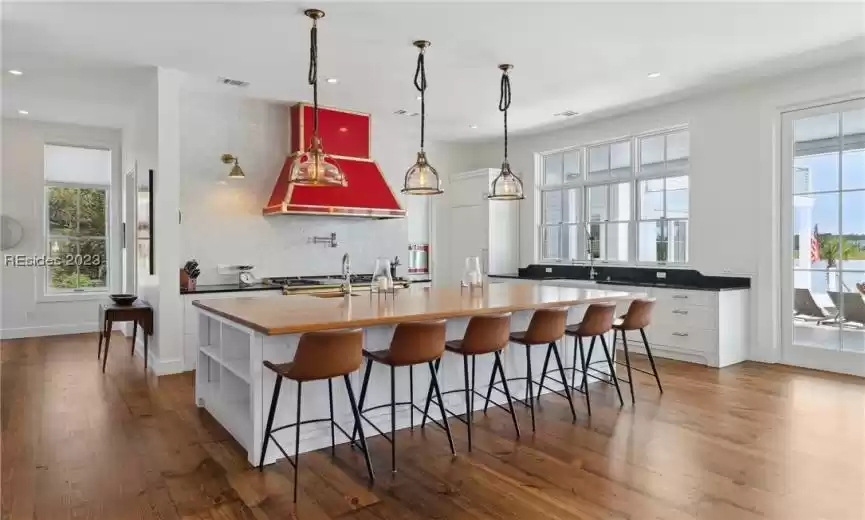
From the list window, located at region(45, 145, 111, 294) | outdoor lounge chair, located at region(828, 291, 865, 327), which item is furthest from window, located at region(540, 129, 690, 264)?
window, located at region(45, 145, 111, 294)

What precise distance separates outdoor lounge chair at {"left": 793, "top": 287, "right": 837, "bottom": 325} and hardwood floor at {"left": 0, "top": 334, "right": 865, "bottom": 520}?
3.08 ft

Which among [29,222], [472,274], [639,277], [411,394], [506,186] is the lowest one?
[411,394]

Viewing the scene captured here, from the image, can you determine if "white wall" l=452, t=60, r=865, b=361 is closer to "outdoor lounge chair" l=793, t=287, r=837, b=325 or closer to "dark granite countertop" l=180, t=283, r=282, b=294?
"outdoor lounge chair" l=793, t=287, r=837, b=325

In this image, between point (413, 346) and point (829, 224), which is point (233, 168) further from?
point (829, 224)

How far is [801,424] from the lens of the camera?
360cm

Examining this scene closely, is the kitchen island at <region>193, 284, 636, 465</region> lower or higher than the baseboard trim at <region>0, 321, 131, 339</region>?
higher

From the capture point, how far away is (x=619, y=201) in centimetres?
677

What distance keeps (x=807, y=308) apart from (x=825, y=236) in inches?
27.9

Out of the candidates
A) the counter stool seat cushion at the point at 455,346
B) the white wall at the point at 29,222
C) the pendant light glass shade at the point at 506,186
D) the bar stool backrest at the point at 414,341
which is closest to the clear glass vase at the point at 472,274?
the pendant light glass shade at the point at 506,186

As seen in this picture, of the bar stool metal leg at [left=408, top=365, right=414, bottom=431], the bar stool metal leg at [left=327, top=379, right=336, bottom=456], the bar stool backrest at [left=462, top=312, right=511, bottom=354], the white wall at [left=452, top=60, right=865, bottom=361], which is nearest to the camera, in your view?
the bar stool metal leg at [left=327, top=379, right=336, bottom=456]

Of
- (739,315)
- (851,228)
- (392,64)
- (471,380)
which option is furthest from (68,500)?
(851,228)

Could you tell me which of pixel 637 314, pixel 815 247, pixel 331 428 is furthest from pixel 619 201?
pixel 331 428

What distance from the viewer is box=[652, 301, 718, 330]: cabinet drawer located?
5309mm

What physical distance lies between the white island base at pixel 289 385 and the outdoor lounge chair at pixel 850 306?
2769 mm
